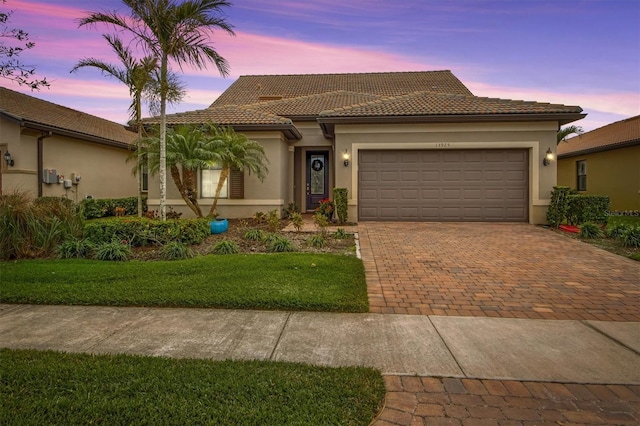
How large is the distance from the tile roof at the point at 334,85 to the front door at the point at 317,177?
6411 mm

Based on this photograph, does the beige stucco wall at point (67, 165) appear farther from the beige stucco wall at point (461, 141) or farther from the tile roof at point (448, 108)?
the tile roof at point (448, 108)

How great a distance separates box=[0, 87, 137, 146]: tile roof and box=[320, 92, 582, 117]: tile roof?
10453 millimetres

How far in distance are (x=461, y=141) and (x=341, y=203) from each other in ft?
15.5

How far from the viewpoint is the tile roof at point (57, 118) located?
1318 centimetres

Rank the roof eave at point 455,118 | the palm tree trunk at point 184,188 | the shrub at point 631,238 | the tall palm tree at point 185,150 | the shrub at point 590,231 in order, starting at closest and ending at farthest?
the shrub at point 631,238 → the shrub at point 590,231 → the tall palm tree at point 185,150 → the palm tree trunk at point 184,188 → the roof eave at point 455,118

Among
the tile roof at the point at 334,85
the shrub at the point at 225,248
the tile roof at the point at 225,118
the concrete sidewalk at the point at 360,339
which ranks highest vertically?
the tile roof at the point at 334,85

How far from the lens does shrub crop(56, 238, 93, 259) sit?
23.2 ft

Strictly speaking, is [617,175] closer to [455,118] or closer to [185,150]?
[455,118]

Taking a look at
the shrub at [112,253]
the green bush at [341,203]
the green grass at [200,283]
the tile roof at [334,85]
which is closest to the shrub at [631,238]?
the green grass at [200,283]

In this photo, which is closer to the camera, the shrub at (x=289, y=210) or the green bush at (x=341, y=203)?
the green bush at (x=341, y=203)

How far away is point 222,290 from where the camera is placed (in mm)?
4910

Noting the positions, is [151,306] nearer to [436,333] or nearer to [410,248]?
[436,333]

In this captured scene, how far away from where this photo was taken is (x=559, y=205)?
11.0m

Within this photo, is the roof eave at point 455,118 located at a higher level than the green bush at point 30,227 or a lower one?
higher
